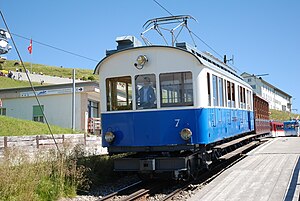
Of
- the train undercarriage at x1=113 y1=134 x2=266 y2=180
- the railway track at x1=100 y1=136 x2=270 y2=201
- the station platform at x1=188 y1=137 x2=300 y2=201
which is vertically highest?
the train undercarriage at x1=113 y1=134 x2=266 y2=180

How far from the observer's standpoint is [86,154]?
483 inches

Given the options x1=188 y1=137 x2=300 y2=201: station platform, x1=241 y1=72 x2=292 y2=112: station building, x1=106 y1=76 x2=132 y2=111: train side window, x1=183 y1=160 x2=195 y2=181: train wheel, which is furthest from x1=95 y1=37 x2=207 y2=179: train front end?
x1=241 y1=72 x2=292 y2=112: station building

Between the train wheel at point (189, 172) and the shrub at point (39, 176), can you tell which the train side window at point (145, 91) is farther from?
the shrub at point (39, 176)

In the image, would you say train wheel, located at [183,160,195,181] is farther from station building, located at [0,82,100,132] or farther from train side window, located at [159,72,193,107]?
station building, located at [0,82,100,132]

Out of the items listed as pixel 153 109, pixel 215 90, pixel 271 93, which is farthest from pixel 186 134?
pixel 271 93

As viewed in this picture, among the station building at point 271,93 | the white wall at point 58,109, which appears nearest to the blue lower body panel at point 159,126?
the white wall at point 58,109

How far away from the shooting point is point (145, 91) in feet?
31.9

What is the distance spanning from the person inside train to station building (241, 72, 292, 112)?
69.7m

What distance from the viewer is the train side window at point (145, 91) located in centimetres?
957

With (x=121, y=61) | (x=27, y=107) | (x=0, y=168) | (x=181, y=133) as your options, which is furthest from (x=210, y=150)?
(x=27, y=107)

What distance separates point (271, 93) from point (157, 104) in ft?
315

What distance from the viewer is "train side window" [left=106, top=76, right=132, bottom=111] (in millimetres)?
9836

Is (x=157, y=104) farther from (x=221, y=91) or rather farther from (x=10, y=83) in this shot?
(x=10, y=83)

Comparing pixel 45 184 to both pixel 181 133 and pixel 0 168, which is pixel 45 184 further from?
pixel 181 133
